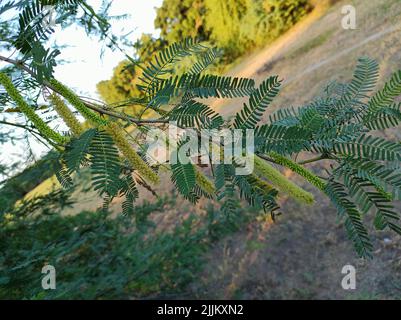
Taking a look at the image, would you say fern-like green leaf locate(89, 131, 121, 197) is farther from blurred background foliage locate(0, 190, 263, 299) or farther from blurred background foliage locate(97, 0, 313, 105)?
blurred background foliage locate(97, 0, 313, 105)

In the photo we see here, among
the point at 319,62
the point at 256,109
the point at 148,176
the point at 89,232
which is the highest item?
the point at 319,62

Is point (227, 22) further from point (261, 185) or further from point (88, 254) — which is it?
point (261, 185)

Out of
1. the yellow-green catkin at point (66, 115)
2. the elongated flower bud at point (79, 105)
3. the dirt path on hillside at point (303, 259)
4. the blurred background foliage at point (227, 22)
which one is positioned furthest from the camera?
the blurred background foliage at point (227, 22)

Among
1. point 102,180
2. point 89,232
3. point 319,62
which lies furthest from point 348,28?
point 102,180

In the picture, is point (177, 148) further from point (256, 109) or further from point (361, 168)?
point (361, 168)

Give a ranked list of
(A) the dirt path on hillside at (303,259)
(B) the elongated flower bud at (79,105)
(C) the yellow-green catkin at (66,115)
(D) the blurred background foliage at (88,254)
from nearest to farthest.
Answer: (B) the elongated flower bud at (79,105) → (C) the yellow-green catkin at (66,115) → (D) the blurred background foliage at (88,254) → (A) the dirt path on hillside at (303,259)

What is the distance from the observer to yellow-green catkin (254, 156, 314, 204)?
874 mm

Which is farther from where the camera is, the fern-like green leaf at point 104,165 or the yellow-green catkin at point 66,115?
the yellow-green catkin at point 66,115

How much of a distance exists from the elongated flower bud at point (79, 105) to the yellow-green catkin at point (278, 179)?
307 mm

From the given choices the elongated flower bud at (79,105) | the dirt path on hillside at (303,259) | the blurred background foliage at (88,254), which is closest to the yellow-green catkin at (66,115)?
the elongated flower bud at (79,105)

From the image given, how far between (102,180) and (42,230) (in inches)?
142

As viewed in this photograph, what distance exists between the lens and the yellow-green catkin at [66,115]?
3.02 feet

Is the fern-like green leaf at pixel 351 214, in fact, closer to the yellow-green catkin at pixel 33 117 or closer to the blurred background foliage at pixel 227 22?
the yellow-green catkin at pixel 33 117
